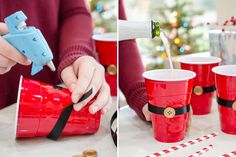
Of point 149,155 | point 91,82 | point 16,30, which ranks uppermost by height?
point 16,30

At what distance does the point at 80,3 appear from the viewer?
1.18 meters

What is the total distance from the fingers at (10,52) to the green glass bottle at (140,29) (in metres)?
0.24

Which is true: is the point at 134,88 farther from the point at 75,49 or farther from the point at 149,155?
the point at 149,155

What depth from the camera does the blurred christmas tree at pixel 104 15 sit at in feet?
8.57

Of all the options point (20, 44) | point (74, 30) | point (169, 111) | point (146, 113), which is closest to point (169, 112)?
point (169, 111)

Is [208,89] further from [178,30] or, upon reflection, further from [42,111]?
[178,30]

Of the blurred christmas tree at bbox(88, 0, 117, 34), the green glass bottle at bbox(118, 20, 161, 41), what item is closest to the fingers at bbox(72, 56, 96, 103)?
the green glass bottle at bbox(118, 20, 161, 41)

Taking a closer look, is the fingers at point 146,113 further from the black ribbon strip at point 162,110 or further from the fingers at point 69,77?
the fingers at point 69,77

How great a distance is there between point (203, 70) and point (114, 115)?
249 millimetres

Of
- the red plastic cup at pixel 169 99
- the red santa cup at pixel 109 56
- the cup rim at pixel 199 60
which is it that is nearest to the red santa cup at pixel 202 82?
the cup rim at pixel 199 60

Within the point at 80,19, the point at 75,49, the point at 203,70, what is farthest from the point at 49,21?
the point at 203,70

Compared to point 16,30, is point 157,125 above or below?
below

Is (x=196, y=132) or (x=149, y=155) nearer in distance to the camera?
(x=149, y=155)

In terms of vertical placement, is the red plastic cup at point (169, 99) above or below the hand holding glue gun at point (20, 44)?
below
